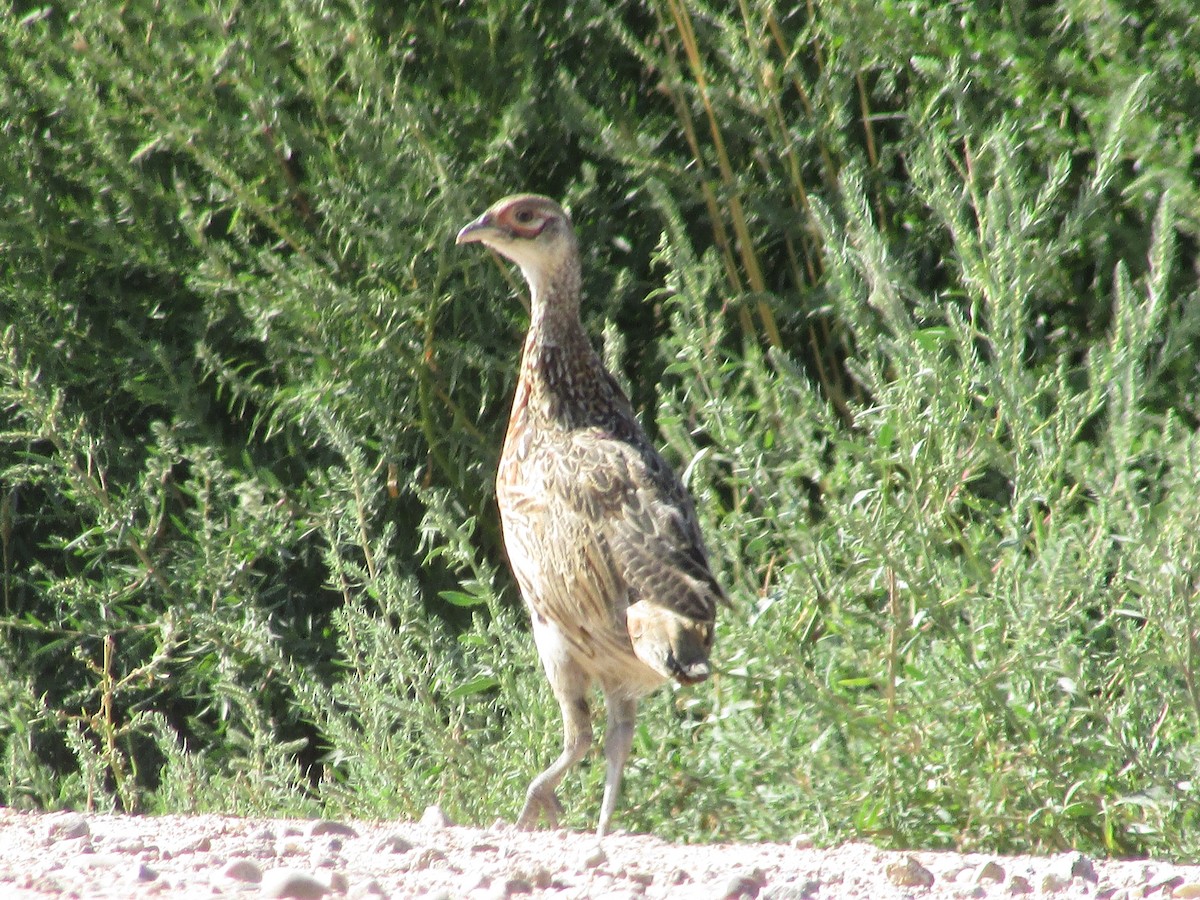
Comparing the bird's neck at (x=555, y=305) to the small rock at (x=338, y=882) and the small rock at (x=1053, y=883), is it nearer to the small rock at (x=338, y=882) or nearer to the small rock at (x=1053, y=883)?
the small rock at (x=338, y=882)

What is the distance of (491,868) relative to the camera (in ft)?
10.9

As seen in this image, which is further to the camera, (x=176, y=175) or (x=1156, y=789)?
(x=176, y=175)

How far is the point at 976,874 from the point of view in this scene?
3260 millimetres

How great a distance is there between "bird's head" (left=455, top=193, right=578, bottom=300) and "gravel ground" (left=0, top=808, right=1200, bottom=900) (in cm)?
215

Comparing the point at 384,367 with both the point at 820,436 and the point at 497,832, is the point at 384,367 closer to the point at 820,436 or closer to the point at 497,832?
the point at 820,436

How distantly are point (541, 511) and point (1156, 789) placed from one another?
192cm

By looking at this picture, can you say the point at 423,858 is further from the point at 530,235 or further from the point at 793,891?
the point at 530,235

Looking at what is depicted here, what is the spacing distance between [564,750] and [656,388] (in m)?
1.41

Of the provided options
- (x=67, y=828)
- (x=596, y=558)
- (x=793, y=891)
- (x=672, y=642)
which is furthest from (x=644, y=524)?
(x=67, y=828)

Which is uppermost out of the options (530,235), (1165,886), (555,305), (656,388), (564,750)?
(530,235)

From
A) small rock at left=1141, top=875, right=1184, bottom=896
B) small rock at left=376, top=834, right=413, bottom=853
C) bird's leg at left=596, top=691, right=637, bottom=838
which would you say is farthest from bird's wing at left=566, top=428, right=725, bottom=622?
small rock at left=1141, top=875, right=1184, bottom=896

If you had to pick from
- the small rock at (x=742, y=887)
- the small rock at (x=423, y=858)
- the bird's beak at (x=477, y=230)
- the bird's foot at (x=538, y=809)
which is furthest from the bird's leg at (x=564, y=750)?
the bird's beak at (x=477, y=230)

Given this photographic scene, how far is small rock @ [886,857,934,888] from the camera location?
3262mm

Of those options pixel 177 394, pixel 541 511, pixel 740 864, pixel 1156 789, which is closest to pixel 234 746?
pixel 177 394
